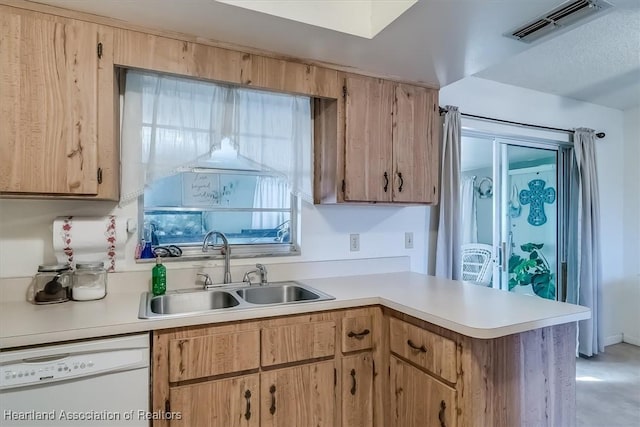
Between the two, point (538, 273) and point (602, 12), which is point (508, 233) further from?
point (602, 12)

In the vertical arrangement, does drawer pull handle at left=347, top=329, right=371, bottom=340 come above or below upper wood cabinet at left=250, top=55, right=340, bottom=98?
below

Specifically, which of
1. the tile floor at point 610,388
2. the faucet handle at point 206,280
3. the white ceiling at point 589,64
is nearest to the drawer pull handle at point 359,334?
the faucet handle at point 206,280

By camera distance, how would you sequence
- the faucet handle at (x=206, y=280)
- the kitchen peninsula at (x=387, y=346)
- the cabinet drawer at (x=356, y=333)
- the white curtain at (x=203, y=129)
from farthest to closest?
1. the faucet handle at (x=206, y=280)
2. the white curtain at (x=203, y=129)
3. the cabinet drawer at (x=356, y=333)
4. the kitchen peninsula at (x=387, y=346)

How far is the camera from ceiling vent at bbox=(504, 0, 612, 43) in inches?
58.2

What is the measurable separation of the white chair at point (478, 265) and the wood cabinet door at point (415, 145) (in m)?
1.07

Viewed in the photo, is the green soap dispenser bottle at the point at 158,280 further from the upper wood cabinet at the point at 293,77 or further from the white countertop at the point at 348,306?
the upper wood cabinet at the point at 293,77

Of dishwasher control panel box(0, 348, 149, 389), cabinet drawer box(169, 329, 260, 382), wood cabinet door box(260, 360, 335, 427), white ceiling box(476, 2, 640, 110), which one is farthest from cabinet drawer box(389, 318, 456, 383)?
white ceiling box(476, 2, 640, 110)

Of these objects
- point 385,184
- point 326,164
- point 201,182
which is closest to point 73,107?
point 201,182

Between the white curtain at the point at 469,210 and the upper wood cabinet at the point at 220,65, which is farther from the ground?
the upper wood cabinet at the point at 220,65

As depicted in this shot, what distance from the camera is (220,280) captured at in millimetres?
2045

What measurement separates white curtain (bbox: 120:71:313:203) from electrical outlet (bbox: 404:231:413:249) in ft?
2.87

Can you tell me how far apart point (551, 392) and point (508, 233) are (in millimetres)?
2012

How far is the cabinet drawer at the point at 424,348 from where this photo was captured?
143 cm

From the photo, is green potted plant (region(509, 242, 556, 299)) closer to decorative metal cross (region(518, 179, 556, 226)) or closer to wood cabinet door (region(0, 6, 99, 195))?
decorative metal cross (region(518, 179, 556, 226))
